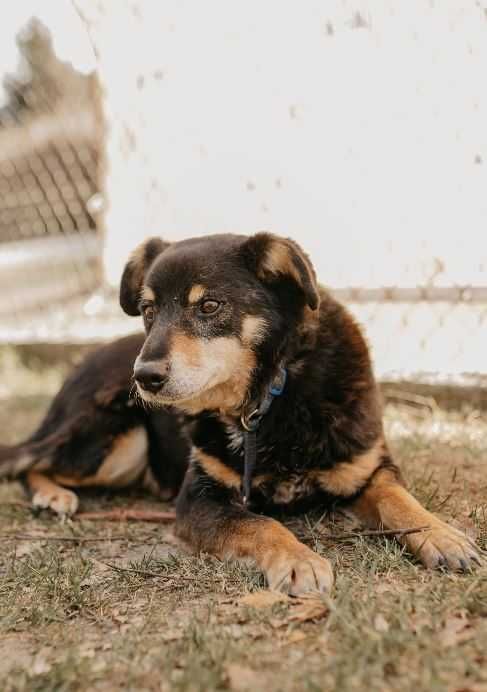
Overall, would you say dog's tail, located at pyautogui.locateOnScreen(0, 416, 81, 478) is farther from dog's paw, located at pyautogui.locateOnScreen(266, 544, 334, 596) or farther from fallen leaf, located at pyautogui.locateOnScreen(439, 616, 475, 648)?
fallen leaf, located at pyautogui.locateOnScreen(439, 616, 475, 648)

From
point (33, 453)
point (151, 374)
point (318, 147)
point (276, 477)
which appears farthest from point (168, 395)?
point (318, 147)

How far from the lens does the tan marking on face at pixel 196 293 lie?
292 centimetres

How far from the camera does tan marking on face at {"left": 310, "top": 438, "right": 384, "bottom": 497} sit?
2.99m

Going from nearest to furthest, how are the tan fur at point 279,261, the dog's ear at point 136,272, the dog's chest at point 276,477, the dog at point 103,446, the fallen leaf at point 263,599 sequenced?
the fallen leaf at point 263,599, the tan fur at point 279,261, the dog's chest at point 276,477, the dog's ear at point 136,272, the dog at point 103,446

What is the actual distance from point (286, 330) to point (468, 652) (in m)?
1.45

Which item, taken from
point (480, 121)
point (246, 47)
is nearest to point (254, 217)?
point (246, 47)

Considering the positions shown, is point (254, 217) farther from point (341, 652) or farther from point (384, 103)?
point (341, 652)

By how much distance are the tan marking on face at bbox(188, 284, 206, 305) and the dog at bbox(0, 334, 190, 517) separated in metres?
1.01

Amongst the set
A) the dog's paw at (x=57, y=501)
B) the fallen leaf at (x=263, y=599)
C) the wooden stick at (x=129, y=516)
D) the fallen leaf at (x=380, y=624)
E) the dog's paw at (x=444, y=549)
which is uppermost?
the fallen leaf at (x=380, y=624)

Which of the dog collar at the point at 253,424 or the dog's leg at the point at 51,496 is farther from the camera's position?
the dog's leg at the point at 51,496

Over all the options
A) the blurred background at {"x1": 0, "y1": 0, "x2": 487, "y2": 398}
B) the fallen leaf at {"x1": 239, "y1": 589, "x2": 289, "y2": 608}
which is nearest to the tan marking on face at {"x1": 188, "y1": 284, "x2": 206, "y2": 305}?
the fallen leaf at {"x1": 239, "y1": 589, "x2": 289, "y2": 608}

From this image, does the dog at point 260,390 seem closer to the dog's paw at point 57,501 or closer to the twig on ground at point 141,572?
the twig on ground at point 141,572

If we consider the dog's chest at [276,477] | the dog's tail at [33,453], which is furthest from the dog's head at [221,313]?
the dog's tail at [33,453]

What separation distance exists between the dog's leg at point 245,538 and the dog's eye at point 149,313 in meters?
0.65
